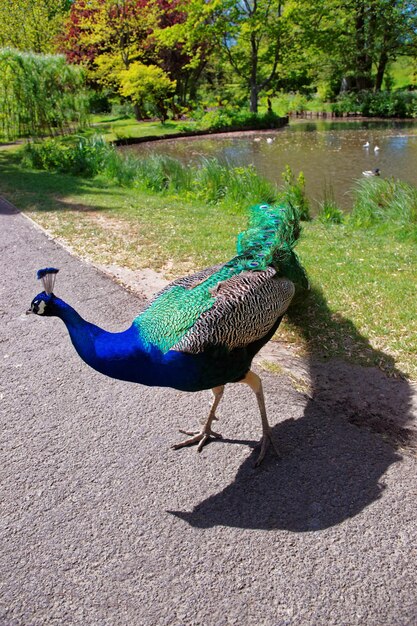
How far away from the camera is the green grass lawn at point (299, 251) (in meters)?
4.36

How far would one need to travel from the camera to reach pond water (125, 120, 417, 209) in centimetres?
1345

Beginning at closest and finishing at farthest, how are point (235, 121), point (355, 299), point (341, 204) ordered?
point (355, 299) < point (341, 204) < point (235, 121)

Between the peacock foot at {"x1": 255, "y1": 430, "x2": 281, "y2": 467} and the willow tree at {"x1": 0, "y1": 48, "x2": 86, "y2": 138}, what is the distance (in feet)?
51.5

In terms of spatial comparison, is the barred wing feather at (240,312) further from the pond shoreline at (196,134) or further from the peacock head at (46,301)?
the pond shoreline at (196,134)

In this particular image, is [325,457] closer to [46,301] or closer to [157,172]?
Result: [46,301]

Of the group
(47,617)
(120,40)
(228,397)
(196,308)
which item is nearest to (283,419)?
(228,397)

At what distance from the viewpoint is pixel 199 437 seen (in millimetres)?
3338

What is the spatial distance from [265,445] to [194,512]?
2.12 feet

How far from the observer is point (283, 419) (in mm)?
3492

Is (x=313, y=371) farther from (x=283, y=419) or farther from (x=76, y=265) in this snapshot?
(x=76, y=265)

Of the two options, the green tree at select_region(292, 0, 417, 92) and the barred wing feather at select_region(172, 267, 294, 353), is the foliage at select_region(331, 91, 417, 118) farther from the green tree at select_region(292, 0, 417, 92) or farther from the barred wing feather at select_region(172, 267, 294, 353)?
the barred wing feather at select_region(172, 267, 294, 353)

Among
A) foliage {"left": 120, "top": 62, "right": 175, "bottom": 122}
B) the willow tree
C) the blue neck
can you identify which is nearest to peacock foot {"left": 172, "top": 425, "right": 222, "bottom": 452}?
the blue neck

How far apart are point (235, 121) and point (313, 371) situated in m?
26.5

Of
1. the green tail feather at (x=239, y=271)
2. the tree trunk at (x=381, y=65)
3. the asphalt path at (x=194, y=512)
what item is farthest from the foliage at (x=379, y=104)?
the asphalt path at (x=194, y=512)
